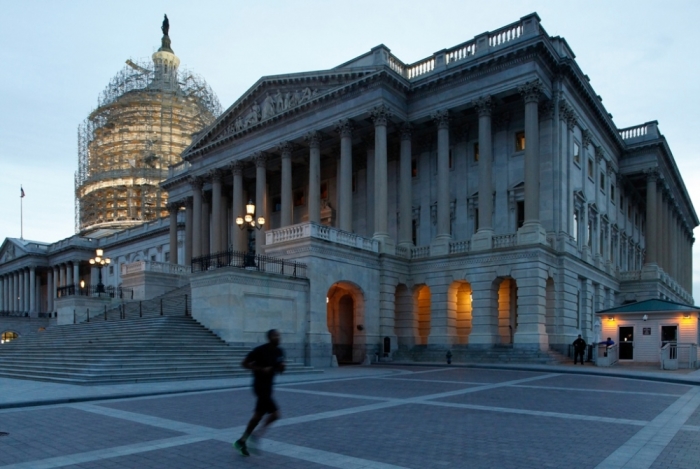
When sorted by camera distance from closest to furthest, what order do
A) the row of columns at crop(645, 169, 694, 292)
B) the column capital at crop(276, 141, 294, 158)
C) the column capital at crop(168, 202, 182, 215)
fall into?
the column capital at crop(276, 141, 294, 158), the row of columns at crop(645, 169, 694, 292), the column capital at crop(168, 202, 182, 215)

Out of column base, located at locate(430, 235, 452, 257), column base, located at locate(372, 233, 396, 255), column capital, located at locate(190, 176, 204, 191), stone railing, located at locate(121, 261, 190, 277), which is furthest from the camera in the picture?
column capital, located at locate(190, 176, 204, 191)

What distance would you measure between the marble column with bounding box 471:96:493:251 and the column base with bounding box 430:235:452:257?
6.22 ft

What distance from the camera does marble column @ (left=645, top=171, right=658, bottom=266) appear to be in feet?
172

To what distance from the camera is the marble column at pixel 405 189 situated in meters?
41.3

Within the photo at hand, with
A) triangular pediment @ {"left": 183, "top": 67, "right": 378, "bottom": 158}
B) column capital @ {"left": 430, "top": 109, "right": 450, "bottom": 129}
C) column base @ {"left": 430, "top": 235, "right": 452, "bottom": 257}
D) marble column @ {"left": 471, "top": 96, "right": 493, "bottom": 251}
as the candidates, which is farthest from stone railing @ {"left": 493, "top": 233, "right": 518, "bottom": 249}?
triangular pediment @ {"left": 183, "top": 67, "right": 378, "bottom": 158}

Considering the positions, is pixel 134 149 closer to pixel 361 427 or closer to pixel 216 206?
pixel 216 206

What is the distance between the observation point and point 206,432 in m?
11.2

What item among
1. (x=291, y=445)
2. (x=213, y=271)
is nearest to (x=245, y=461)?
(x=291, y=445)

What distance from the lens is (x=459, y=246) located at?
126ft

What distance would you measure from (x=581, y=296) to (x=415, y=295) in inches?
447

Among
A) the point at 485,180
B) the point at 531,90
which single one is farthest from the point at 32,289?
the point at 531,90

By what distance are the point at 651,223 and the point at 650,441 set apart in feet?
159

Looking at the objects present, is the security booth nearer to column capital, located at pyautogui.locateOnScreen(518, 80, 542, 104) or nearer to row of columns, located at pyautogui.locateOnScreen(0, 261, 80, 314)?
column capital, located at pyautogui.locateOnScreen(518, 80, 542, 104)

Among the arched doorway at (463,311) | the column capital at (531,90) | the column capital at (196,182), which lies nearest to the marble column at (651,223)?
the arched doorway at (463,311)
